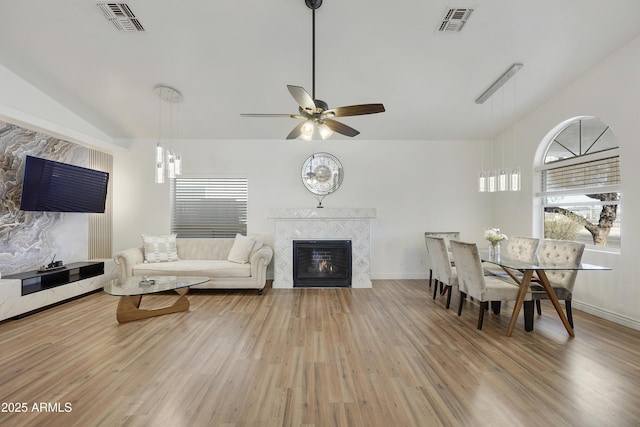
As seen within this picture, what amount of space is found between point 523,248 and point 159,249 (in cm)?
545

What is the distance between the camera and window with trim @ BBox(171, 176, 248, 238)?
5418mm

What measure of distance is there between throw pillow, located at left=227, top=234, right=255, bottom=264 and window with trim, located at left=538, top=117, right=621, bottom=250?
465 cm

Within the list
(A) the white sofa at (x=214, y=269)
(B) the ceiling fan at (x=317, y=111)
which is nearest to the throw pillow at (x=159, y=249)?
(A) the white sofa at (x=214, y=269)

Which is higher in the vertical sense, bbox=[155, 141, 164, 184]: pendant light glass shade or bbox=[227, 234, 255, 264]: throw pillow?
bbox=[155, 141, 164, 184]: pendant light glass shade

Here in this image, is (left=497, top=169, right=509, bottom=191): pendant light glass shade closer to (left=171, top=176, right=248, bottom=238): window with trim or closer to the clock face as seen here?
the clock face

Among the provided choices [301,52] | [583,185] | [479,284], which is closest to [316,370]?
[479,284]

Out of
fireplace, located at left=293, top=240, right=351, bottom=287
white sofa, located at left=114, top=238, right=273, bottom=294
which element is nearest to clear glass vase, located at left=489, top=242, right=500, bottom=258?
fireplace, located at left=293, top=240, right=351, bottom=287

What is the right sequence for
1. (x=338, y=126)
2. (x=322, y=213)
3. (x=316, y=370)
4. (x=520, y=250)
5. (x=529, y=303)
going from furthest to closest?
1. (x=322, y=213)
2. (x=520, y=250)
3. (x=529, y=303)
4. (x=338, y=126)
5. (x=316, y=370)

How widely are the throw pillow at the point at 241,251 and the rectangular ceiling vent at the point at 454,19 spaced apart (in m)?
3.83

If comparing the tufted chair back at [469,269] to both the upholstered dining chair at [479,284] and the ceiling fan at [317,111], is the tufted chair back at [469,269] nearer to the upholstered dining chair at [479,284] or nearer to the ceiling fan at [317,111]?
the upholstered dining chair at [479,284]

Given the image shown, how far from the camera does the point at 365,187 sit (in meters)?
5.41

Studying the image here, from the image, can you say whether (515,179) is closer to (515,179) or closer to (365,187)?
(515,179)

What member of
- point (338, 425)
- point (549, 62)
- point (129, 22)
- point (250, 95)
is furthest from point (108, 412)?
point (549, 62)

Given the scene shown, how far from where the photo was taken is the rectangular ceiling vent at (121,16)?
2723 mm
